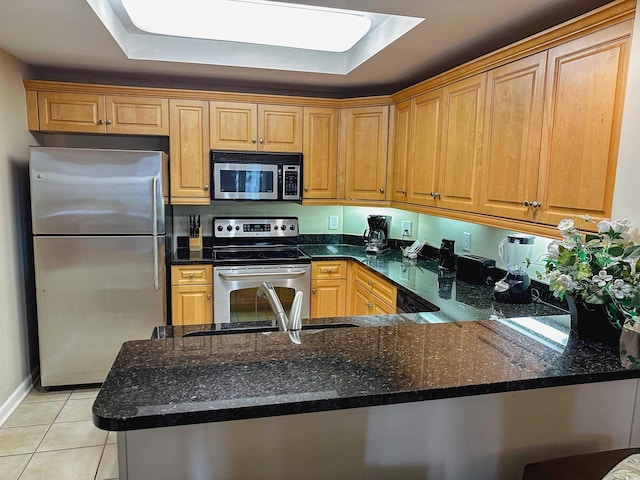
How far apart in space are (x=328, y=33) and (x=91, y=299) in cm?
245

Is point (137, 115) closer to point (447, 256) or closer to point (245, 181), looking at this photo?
point (245, 181)

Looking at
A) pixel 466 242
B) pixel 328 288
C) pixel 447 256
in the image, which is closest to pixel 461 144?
pixel 466 242

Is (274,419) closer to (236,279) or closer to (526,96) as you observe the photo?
(526,96)

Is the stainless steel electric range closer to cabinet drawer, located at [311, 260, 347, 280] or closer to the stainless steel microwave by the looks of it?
cabinet drawer, located at [311, 260, 347, 280]

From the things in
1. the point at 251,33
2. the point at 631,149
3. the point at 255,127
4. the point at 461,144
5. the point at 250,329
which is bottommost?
the point at 250,329

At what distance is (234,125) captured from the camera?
3.51m

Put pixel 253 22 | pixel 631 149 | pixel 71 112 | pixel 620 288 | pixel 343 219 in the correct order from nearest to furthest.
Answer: pixel 620 288 → pixel 631 149 → pixel 253 22 → pixel 71 112 → pixel 343 219

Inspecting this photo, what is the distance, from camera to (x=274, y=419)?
3.28 feet

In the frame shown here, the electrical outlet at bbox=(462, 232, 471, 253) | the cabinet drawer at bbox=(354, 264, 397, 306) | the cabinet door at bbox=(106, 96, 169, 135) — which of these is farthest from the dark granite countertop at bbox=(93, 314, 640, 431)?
the cabinet door at bbox=(106, 96, 169, 135)

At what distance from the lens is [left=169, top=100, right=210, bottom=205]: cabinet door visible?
11.2 ft

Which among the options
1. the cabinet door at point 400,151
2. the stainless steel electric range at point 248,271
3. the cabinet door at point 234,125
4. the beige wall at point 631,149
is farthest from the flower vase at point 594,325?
the cabinet door at point 234,125

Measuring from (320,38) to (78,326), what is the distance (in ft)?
8.57

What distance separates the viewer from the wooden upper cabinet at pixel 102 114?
125 inches

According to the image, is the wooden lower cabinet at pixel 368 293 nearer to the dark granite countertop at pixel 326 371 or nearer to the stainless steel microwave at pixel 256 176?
the stainless steel microwave at pixel 256 176
